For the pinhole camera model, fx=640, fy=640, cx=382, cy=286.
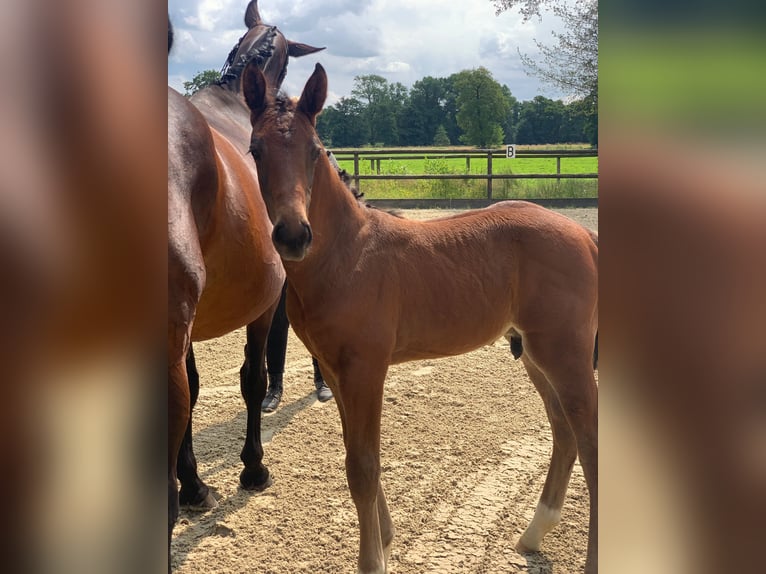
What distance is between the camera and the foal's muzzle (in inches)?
76.8

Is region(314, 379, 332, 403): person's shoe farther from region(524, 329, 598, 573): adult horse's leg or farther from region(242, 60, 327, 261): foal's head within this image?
region(242, 60, 327, 261): foal's head

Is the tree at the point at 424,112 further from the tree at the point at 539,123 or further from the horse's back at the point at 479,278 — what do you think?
the horse's back at the point at 479,278

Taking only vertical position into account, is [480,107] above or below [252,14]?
above

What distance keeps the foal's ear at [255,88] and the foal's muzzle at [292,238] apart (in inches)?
18.4

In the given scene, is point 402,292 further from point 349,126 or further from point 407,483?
point 349,126

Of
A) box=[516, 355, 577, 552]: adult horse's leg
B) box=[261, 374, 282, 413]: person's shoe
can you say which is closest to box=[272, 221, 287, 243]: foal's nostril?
box=[516, 355, 577, 552]: adult horse's leg

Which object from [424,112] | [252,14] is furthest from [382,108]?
[252,14]

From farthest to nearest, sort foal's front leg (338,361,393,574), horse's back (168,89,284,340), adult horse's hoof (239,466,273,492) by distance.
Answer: adult horse's hoof (239,466,273,492), foal's front leg (338,361,393,574), horse's back (168,89,284,340)

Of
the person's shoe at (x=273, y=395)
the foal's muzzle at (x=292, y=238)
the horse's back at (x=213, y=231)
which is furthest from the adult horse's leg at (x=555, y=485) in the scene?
the person's shoe at (x=273, y=395)
